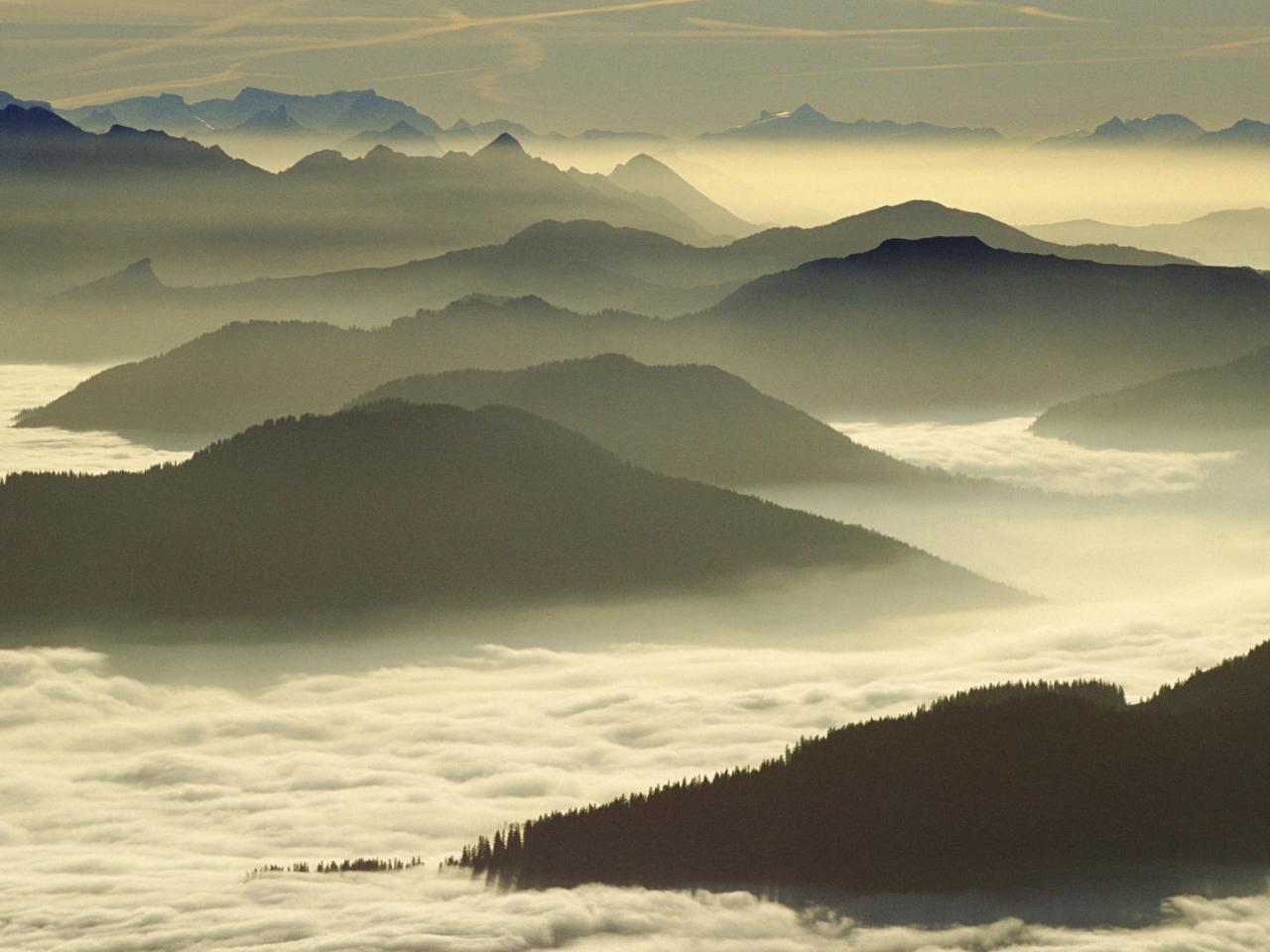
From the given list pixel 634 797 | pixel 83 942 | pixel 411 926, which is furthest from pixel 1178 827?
pixel 83 942

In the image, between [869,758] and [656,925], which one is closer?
[656,925]

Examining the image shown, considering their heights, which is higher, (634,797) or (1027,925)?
(634,797)

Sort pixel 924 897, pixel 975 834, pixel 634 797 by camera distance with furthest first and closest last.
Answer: pixel 634 797, pixel 975 834, pixel 924 897

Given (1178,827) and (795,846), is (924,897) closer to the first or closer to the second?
(795,846)

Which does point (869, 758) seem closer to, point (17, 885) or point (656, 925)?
point (656, 925)

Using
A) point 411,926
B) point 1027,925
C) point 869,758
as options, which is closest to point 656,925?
point 411,926

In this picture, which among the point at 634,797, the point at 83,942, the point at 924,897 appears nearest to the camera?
the point at 83,942
